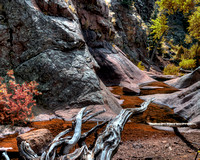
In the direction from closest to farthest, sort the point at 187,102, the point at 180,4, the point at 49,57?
1. the point at 49,57
2. the point at 187,102
3. the point at 180,4

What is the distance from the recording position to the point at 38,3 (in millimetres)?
6145

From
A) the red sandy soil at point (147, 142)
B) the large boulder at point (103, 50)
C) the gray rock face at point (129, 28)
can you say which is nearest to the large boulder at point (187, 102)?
the red sandy soil at point (147, 142)

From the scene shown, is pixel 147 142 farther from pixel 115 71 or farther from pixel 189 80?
pixel 189 80

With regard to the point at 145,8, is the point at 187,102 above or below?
below

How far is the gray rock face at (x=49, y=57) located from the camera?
5328 millimetres

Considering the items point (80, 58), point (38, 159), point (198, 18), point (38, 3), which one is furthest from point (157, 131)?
point (198, 18)

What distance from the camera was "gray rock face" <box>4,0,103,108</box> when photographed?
5.33 metres

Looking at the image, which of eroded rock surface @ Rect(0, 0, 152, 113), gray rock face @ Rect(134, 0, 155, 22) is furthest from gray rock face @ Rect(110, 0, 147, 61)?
eroded rock surface @ Rect(0, 0, 152, 113)

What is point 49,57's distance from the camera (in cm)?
555

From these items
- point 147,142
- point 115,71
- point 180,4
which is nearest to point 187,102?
point 147,142

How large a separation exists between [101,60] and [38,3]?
22.7 ft

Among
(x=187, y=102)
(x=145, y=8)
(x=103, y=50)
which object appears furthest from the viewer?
(x=145, y=8)

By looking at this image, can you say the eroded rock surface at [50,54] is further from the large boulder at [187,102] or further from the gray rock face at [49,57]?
the large boulder at [187,102]

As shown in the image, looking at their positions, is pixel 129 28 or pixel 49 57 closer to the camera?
pixel 49 57
